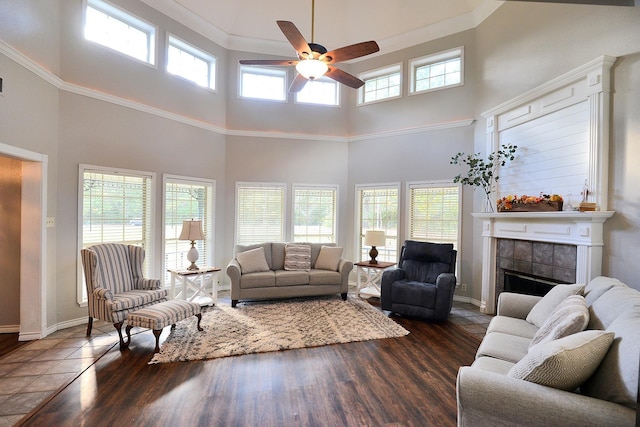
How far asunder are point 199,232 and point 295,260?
1.64 metres

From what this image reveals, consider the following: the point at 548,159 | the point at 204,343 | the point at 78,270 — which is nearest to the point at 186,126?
the point at 78,270

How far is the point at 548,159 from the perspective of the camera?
3.90 m

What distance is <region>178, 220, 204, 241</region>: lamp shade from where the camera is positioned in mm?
4680

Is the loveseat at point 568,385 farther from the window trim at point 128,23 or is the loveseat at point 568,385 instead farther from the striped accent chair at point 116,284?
the window trim at point 128,23

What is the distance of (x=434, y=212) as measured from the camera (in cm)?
567

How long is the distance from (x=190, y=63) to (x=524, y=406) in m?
6.28

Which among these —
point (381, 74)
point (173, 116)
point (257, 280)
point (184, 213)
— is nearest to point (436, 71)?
point (381, 74)

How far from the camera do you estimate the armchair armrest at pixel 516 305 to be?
9.98 ft

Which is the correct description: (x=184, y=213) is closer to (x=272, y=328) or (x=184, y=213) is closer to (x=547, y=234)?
(x=272, y=328)

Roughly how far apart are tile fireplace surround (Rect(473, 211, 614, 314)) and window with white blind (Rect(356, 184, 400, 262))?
1.58 m

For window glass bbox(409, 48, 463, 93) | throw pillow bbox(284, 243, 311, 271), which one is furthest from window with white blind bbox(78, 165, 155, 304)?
window glass bbox(409, 48, 463, 93)

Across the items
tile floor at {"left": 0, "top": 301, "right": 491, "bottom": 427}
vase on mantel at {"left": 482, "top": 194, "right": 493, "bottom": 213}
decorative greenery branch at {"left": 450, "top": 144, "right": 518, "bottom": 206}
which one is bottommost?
tile floor at {"left": 0, "top": 301, "right": 491, "bottom": 427}

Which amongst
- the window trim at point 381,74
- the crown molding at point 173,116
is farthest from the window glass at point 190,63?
the window trim at point 381,74

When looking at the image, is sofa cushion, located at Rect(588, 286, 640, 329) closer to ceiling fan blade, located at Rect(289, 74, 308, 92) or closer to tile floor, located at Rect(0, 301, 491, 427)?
tile floor, located at Rect(0, 301, 491, 427)
